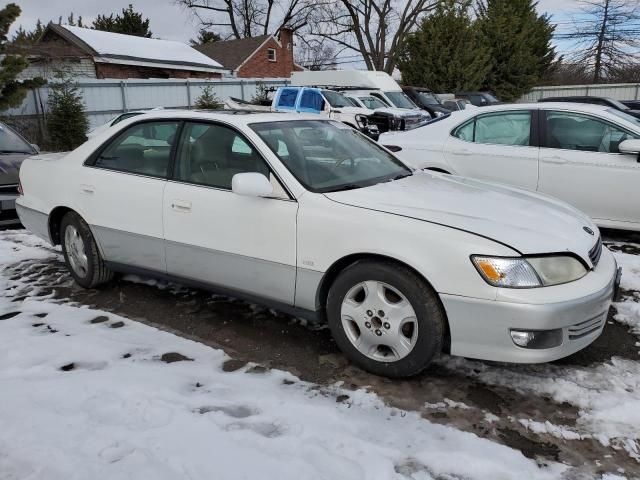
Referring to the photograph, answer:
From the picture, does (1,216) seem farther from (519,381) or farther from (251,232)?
(519,381)

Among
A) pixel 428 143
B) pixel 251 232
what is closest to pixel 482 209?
pixel 251 232

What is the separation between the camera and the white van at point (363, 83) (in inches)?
744

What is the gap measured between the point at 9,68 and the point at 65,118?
4.14m

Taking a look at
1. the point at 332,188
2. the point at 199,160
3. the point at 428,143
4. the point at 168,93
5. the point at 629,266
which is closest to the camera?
the point at 332,188

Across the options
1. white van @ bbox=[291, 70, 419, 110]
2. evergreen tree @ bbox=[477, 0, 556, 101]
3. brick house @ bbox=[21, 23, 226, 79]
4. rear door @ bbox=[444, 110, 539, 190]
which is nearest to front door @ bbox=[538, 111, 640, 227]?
rear door @ bbox=[444, 110, 539, 190]

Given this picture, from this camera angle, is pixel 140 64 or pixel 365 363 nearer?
pixel 365 363

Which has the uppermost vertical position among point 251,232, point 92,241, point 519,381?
point 251,232

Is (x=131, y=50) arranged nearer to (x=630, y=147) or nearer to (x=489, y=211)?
(x=630, y=147)

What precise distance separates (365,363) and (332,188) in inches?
42.8

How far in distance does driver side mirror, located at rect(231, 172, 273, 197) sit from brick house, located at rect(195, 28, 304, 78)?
112 ft

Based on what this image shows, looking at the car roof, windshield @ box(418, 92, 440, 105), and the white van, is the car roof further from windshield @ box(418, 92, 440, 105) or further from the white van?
windshield @ box(418, 92, 440, 105)

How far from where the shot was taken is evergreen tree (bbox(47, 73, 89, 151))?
57.1ft

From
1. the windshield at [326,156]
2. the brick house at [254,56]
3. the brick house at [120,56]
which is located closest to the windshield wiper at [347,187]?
the windshield at [326,156]

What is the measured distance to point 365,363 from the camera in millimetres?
3154
